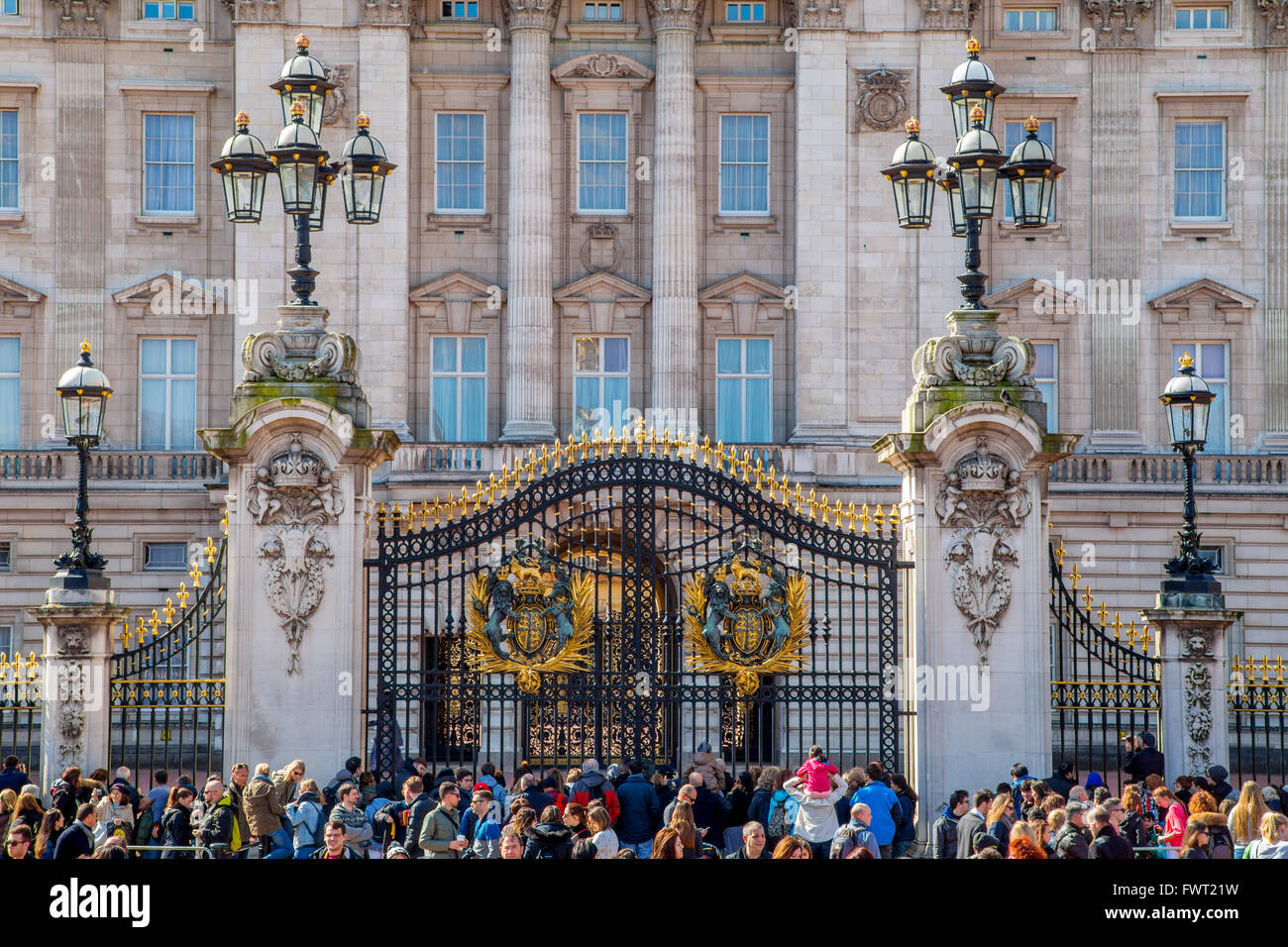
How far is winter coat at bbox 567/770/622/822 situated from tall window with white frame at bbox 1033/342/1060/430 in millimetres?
25025

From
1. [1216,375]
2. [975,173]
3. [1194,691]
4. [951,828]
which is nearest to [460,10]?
[1216,375]

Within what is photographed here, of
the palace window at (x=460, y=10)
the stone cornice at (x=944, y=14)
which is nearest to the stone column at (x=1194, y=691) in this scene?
the stone cornice at (x=944, y=14)

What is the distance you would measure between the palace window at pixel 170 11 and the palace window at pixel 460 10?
5.45m

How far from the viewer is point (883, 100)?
133 ft

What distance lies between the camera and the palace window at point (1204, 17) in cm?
4138

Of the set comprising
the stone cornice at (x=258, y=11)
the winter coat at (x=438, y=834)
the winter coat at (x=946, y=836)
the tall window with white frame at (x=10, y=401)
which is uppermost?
the stone cornice at (x=258, y=11)

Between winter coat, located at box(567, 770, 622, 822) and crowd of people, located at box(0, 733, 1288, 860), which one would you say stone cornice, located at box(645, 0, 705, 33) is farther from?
winter coat, located at box(567, 770, 622, 822)

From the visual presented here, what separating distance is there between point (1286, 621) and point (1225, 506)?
2637 millimetres

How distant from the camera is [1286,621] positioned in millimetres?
39031

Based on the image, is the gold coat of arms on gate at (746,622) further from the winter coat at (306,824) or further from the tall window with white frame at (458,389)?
the tall window with white frame at (458,389)

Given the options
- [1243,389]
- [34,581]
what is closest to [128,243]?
[34,581]

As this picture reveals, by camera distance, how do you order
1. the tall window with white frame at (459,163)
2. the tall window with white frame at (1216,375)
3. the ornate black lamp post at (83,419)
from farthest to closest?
the tall window with white frame at (459,163) → the tall window with white frame at (1216,375) → the ornate black lamp post at (83,419)

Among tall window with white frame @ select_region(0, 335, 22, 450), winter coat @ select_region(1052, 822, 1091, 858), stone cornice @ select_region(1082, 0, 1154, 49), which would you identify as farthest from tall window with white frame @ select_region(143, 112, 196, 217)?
winter coat @ select_region(1052, 822, 1091, 858)
